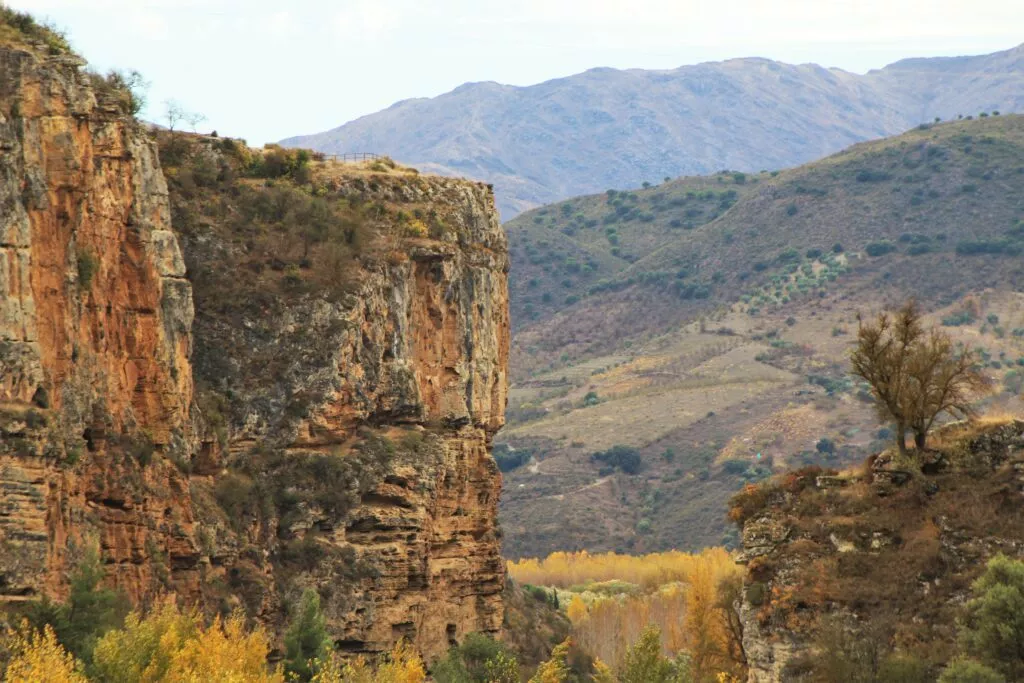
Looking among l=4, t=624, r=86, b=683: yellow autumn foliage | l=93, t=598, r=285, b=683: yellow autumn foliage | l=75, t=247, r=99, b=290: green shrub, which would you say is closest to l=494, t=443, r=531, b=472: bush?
l=75, t=247, r=99, b=290: green shrub

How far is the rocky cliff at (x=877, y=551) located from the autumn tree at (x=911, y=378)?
0.85m

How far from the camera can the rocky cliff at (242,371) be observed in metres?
52.8

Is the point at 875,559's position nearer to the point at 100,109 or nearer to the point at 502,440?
the point at 100,109

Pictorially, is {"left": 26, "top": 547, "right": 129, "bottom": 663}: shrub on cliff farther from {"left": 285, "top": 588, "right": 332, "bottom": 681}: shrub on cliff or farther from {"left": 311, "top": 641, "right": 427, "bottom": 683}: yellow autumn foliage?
{"left": 285, "top": 588, "right": 332, "bottom": 681}: shrub on cliff

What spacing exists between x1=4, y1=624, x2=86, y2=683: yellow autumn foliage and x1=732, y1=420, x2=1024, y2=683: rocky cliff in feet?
61.8

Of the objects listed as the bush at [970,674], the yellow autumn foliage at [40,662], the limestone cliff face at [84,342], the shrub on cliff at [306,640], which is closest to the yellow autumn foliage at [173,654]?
the yellow autumn foliage at [40,662]

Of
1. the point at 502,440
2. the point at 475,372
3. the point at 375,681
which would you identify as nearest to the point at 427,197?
the point at 475,372

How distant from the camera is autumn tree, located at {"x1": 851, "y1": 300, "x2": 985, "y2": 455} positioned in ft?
184

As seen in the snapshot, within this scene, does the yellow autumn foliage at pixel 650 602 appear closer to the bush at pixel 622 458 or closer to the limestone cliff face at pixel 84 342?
the limestone cliff face at pixel 84 342

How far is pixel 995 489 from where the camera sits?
53.1 meters

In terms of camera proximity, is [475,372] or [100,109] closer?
[100,109]

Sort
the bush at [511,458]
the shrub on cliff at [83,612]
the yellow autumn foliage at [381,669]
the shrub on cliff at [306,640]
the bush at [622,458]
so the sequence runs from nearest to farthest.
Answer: the yellow autumn foliage at [381,669]
the shrub on cliff at [83,612]
the shrub on cliff at [306,640]
the bush at [622,458]
the bush at [511,458]

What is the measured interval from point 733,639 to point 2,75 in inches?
1557

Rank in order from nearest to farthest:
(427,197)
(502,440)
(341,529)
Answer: (341,529) < (427,197) < (502,440)
